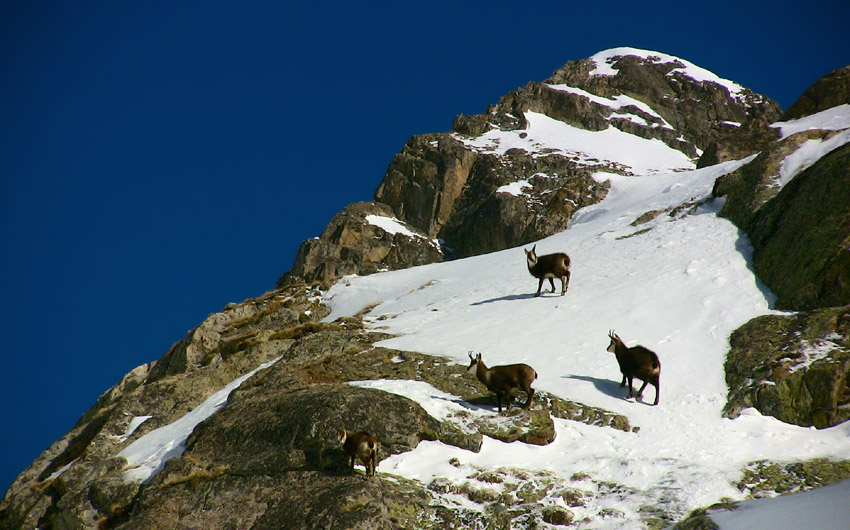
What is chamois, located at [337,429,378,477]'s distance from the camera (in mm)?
11367

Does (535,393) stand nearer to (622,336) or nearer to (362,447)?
(622,336)

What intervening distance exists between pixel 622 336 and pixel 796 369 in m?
5.15

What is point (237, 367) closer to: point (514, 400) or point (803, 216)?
point (514, 400)

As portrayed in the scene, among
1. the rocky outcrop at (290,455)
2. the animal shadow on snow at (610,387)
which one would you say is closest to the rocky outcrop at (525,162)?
the animal shadow on snow at (610,387)

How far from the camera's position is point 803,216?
73.8 feet

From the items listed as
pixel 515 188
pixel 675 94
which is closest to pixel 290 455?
pixel 515 188

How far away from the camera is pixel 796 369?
15508 mm

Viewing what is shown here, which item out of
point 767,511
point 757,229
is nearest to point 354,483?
point 767,511

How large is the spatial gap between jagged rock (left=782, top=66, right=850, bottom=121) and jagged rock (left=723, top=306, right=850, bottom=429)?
30766 mm

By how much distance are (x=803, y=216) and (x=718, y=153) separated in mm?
33664

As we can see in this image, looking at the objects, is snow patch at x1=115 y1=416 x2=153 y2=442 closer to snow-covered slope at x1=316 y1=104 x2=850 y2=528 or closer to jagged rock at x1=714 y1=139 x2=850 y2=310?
snow-covered slope at x1=316 y1=104 x2=850 y2=528

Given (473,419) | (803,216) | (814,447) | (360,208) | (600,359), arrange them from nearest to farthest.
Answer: (814,447) → (473,419) → (600,359) → (803,216) → (360,208)

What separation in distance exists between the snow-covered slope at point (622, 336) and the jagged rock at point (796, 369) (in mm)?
425

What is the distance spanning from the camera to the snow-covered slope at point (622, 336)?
12.2 metres
